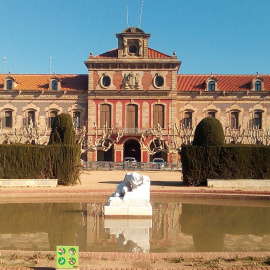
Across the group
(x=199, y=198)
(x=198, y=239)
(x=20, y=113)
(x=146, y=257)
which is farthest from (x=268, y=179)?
(x=20, y=113)

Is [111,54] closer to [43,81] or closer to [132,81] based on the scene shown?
[132,81]

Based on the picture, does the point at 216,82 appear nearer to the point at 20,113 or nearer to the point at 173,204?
the point at 20,113

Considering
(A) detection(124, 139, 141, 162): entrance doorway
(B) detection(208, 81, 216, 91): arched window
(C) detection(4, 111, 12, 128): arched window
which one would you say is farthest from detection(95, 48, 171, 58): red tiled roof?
(C) detection(4, 111, 12, 128): arched window

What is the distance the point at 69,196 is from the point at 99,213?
3.80 metres

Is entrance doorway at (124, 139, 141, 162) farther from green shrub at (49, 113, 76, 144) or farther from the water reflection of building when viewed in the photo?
the water reflection of building

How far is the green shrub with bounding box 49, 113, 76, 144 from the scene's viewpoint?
2219 centimetres

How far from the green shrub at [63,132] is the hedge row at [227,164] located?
721 centimetres

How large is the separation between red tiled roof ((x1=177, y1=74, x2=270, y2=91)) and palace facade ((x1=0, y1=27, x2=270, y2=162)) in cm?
12

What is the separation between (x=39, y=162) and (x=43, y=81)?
27.7 metres

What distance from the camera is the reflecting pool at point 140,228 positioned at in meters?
8.82

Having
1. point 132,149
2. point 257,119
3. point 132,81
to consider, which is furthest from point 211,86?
point 132,149

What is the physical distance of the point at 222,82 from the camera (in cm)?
4616

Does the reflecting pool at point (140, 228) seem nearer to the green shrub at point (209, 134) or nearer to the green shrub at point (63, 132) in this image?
the green shrub at point (209, 134)

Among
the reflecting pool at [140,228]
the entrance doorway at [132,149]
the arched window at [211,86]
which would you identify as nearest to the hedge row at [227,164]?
the reflecting pool at [140,228]
